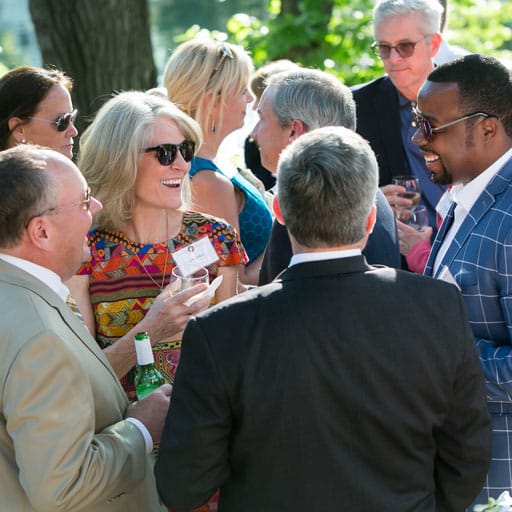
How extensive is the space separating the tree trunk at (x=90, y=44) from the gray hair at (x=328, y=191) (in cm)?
442

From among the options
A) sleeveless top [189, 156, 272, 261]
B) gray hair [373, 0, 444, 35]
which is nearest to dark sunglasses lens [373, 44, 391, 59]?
gray hair [373, 0, 444, 35]

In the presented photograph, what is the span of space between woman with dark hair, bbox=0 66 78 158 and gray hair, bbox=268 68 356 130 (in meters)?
1.14

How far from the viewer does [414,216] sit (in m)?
3.79

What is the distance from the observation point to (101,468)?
221cm

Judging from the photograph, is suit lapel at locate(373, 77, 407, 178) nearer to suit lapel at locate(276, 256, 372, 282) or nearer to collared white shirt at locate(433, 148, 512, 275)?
collared white shirt at locate(433, 148, 512, 275)

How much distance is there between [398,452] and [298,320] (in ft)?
1.44

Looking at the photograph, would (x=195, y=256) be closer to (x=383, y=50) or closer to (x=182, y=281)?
(x=182, y=281)

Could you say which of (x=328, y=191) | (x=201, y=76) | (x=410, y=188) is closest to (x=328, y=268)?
(x=328, y=191)

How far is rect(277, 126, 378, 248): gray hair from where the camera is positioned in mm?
2084

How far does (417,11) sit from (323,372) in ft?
10.7

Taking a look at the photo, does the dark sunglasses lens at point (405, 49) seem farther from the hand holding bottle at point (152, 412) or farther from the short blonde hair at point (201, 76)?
the hand holding bottle at point (152, 412)

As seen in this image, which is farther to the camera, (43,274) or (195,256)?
(195,256)

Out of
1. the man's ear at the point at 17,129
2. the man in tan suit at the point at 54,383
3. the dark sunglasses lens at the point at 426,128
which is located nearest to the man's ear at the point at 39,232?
the man in tan suit at the point at 54,383

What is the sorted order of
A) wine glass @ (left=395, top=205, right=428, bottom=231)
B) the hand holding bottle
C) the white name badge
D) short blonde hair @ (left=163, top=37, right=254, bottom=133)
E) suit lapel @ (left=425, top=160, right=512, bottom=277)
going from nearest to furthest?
the hand holding bottle < suit lapel @ (left=425, top=160, right=512, bottom=277) < the white name badge < wine glass @ (left=395, top=205, right=428, bottom=231) < short blonde hair @ (left=163, top=37, right=254, bottom=133)
